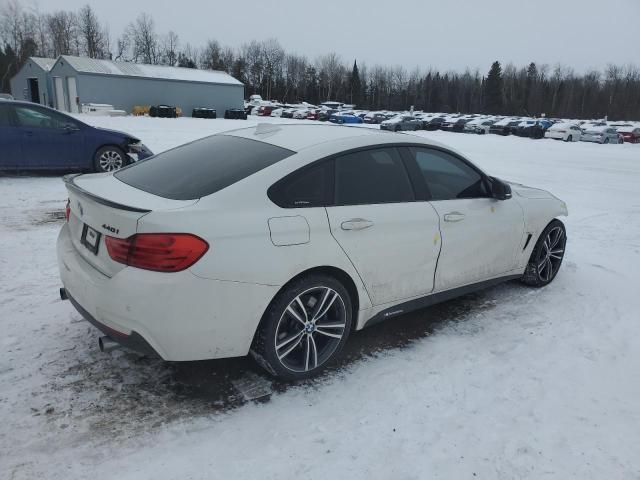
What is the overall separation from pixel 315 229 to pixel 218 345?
2.95 feet

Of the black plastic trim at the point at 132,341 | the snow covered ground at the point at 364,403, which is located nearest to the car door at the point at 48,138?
the snow covered ground at the point at 364,403

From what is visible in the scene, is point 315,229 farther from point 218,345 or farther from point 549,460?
point 549,460

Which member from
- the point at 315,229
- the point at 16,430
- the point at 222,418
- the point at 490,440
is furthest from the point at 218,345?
the point at 490,440

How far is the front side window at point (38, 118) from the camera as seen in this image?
877 cm

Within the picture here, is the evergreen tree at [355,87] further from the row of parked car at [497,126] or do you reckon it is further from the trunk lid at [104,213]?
the trunk lid at [104,213]

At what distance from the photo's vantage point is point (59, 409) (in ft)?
9.37

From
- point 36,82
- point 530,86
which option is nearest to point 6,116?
point 36,82

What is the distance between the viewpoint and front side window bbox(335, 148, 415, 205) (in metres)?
3.40

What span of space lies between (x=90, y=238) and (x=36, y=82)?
4842 centimetres

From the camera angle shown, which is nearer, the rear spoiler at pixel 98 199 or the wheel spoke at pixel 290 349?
the rear spoiler at pixel 98 199

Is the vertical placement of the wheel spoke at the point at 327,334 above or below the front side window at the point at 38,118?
below

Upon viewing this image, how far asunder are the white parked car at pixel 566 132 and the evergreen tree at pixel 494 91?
2317 inches

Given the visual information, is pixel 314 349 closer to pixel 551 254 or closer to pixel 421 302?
pixel 421 302

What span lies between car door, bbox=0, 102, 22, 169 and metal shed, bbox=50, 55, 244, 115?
31.6 meters
